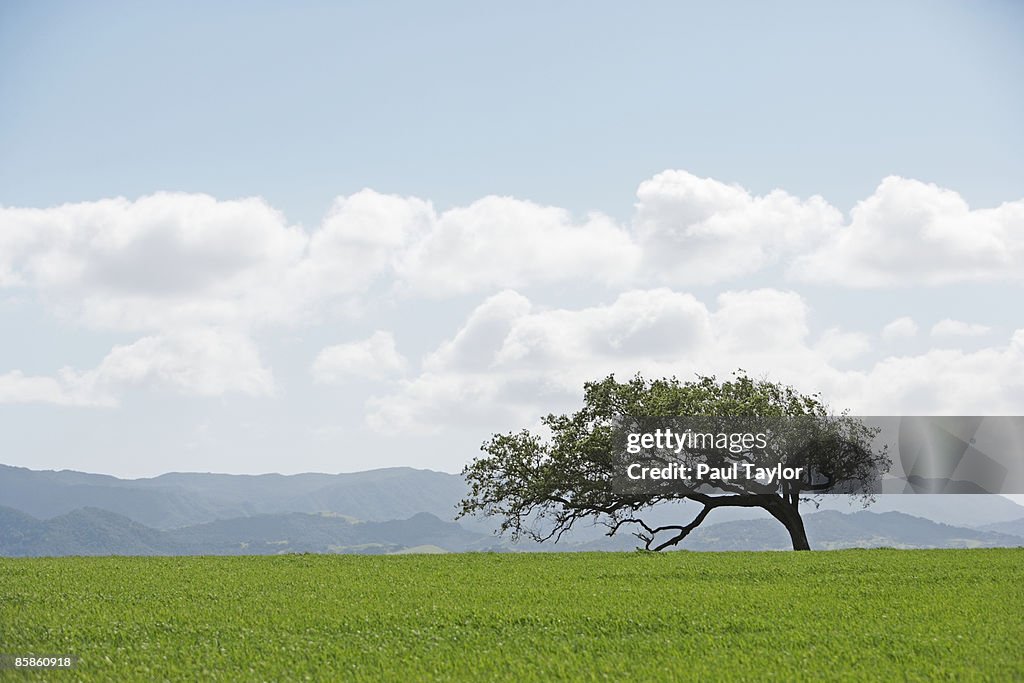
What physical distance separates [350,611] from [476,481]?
2562 centimetres

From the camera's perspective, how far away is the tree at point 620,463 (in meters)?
42.1

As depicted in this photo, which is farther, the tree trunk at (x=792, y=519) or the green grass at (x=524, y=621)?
the tree trunk at (x=792, y=519)

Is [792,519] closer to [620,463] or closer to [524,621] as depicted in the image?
[620,463]

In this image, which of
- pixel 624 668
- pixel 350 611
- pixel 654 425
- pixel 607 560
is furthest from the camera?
pixel 654 425

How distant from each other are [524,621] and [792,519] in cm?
2964

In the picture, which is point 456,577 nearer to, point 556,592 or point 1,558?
point 556,592

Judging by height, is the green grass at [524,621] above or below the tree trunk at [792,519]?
below

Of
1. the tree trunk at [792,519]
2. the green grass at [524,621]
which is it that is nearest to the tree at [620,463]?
the tree trunk at [792,519]

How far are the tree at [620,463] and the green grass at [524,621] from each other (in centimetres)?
1469

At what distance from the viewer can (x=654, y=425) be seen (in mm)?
41594

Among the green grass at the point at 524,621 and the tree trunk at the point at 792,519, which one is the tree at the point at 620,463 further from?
the green grass at the point at 524,621

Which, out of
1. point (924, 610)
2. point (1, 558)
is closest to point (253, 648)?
point (924, 610)

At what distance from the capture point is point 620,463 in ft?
138

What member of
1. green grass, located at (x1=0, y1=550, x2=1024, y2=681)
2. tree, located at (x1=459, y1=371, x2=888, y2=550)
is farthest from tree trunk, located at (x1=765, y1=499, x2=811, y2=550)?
green grass, located at (x1=0, y1=550, x2=1024, y2=681)
